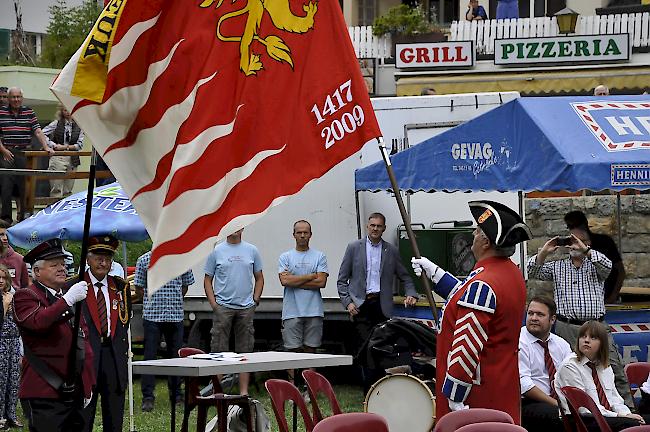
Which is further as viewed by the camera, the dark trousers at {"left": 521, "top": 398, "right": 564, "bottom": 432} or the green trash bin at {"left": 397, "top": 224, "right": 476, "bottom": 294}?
the green trash bin at {"left": 397, "top": 224, "right": 476, "bottom": 294}

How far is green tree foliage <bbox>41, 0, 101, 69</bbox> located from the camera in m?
34.4

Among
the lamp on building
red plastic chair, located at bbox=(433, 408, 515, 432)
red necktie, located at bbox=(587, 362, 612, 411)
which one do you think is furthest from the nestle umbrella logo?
the lamp on building

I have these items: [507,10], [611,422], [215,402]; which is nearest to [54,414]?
[215,402]

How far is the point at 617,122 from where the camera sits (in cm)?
1382

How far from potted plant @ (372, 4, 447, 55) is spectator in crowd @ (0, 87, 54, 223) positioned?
33.4 feet

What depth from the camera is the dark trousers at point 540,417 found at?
10.6 metres

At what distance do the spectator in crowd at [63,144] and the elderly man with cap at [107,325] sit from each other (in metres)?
12.1

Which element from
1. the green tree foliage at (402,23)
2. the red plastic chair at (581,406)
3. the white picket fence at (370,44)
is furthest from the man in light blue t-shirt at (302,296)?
the white picket fence at (370,44)

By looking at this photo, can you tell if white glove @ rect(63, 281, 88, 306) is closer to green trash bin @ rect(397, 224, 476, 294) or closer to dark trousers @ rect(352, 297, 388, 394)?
dark trousers @ rect(352, 297, 388, 394)

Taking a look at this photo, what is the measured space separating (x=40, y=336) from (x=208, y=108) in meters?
2.44

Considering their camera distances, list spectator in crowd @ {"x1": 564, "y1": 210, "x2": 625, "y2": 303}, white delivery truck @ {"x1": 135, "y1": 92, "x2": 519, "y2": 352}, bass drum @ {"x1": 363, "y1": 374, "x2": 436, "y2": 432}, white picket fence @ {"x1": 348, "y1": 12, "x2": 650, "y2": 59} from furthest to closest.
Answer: white picket fence @ {"x1": 348, "y1": 12, "x2": 650, "y2": 59} → white delivery truck @ {"x1": 135, "y1": 92, "x2": 519, "y2": 352} → spectator in crowd @ {"x1": 564, "y1": 210, "x2": 625, "y2": 303} → bass drum @ {"x1": 363, "y1": 374, "x2": 436, "y2": 432}

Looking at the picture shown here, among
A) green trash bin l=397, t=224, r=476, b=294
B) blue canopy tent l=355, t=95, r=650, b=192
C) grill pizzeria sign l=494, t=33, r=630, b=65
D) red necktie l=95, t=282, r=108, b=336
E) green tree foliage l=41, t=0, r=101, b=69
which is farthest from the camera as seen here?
green tree foliage l=41, t=0, r=101, b=69

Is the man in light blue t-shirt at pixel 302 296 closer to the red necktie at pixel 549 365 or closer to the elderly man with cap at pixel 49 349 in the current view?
the red necktie at pixel 549 365

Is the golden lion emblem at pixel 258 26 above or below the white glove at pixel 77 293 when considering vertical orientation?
above
